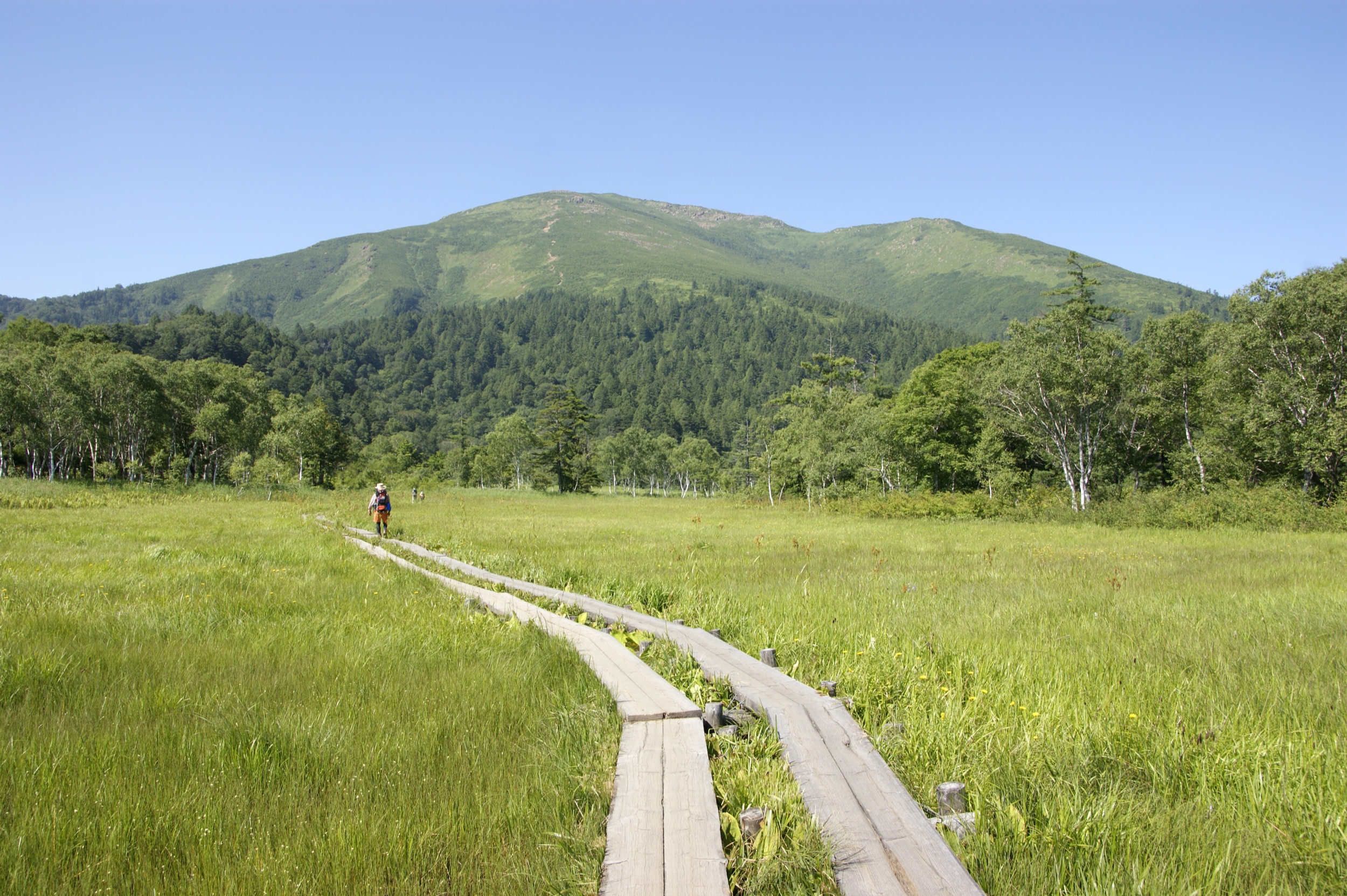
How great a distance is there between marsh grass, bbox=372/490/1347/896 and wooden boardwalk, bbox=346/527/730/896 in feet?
3.39

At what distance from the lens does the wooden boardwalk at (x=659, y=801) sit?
6.86 feet

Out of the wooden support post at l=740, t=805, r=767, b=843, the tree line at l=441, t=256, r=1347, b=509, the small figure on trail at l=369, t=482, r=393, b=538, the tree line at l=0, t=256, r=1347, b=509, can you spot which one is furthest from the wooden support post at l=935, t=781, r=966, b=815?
the tree line at l=0, t=256, r=1347, b=509

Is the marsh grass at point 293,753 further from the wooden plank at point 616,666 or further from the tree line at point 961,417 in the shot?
the tree line at point 961,417

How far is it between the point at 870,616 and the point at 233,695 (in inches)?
225

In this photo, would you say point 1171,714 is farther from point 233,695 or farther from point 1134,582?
point 1134,582

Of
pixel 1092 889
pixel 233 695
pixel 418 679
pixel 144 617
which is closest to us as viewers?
pixel 1092 889

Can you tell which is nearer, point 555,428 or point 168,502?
point 168,502

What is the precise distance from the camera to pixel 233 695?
4.21 m

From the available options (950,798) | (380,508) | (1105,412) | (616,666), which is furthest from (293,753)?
(1105,412)

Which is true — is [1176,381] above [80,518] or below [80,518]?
above

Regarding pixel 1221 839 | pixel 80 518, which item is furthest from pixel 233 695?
pixel 80 518

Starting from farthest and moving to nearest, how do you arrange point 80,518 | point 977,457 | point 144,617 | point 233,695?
point 977,457
point 80,518
point 144,617
point 233,695

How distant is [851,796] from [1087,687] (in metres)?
2.97

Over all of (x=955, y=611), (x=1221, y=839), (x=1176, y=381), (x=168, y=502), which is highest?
(x=1176, y=381)
